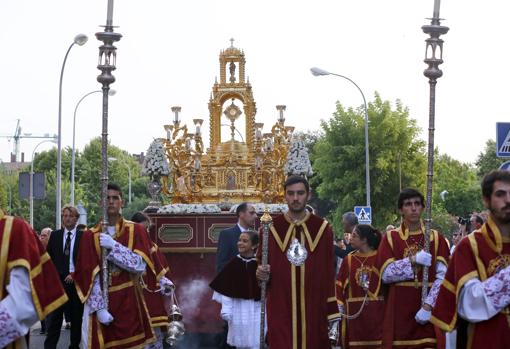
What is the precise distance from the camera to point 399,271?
404 inches

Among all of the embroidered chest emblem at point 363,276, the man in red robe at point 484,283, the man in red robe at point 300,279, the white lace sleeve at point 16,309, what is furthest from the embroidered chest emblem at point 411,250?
the white lace sleeve at point 16,309

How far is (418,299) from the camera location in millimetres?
10359

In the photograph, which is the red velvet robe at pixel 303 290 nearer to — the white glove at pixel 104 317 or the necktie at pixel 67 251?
the white glove at pixel 104 317

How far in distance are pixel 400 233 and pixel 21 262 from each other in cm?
456

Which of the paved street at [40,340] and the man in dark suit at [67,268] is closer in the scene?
the man in dark suit at [67,268]

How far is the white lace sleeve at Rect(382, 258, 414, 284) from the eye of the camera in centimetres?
1025

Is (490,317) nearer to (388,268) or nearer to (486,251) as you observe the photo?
(486,251)

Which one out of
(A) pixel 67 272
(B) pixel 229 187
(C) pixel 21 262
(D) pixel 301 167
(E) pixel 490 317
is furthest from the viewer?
(B) pixel 229 187

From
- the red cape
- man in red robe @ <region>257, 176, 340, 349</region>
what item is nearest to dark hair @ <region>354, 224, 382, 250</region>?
the red cape

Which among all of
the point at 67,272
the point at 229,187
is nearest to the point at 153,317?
the point at 67,272

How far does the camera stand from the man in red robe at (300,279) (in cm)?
1009

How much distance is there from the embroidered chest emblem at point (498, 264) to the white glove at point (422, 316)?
108 inches

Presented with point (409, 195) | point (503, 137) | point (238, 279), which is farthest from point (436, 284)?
point (503, 137)

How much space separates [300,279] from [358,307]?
2.45 m
